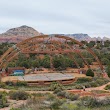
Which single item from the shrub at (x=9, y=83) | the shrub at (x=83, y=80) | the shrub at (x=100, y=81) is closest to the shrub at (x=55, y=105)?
the shrub at (x=9, y=83)

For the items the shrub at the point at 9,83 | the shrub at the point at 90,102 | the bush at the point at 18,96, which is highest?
the shrub at the point at 9,83

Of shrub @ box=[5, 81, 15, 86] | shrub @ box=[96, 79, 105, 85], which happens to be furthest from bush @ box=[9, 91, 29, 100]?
shrub @ box=[96, 79, 105, 85]

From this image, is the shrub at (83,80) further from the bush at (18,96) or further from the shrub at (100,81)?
the bush at (18,96)

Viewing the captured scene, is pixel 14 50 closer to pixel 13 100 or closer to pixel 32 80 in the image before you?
pixel 32 80

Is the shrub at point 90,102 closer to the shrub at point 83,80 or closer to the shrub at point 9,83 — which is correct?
the shrub at point 9,83

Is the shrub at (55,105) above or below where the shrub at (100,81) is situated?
below

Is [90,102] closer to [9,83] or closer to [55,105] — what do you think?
[55,105]

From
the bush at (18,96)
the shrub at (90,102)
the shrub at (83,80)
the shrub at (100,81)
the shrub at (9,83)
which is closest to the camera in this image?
the shrub at (90,102)

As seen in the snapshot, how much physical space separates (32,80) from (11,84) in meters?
2.54

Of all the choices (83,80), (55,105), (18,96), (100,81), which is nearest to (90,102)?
(55,105)

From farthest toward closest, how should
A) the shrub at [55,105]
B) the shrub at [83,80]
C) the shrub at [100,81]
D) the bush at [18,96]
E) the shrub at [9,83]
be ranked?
the shrub at [83,80], the shrub at [100,81], the shrub at [9,83], the bush at [18,96], the shrub at [55,105]

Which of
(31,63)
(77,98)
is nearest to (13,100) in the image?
(77,98)

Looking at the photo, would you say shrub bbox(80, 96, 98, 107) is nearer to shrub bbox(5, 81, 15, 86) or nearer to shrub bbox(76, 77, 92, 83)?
shrub bbox(5, 81, 15, 86)

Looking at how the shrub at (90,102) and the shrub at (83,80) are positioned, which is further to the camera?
the shrub at (83,80)
